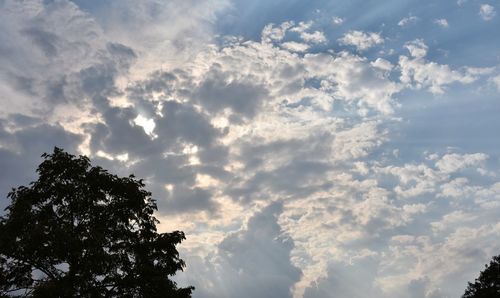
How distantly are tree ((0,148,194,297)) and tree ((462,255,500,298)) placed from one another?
66859 mm

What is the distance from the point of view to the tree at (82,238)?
1958cm

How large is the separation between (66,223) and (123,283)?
12.9 feet

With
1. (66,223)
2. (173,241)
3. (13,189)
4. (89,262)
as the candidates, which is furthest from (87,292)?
(13,189)

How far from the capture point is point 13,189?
21.8 meters

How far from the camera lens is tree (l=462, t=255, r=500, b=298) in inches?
2800

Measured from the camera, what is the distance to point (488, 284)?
74.0m

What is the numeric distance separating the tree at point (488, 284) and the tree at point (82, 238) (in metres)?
66.9

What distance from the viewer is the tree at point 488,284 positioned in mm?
71125

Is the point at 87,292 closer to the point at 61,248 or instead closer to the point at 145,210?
the point at 61,248

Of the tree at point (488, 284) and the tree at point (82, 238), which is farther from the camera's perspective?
the tree at point (488, 284)

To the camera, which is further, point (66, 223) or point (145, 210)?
point (145, 210)

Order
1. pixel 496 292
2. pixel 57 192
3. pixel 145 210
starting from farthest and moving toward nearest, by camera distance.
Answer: pixel 496 292 < pixel 145 210 < pixel 57 192

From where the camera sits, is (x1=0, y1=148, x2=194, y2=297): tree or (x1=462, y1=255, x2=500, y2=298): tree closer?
(x1=0, y1=148, x2=194, y2=297): tree

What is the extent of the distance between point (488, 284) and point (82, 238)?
2946 inches
